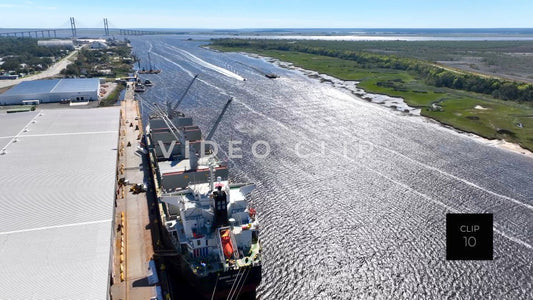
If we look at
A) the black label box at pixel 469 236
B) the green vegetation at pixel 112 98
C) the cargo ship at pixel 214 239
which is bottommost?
the cargo ship at pixel 214 239

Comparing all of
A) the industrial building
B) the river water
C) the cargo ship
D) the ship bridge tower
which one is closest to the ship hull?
the cargo ship

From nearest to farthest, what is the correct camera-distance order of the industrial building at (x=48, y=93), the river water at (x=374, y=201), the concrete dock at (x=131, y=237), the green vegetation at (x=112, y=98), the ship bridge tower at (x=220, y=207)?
the concrete dock at (x=131, y=237)
the ship bridge tower at (x=220, y=207)
the river water at (x=374, y=201)
the industrial building at (x=48, y=93)
the green vegetation at (x=112, y=98)

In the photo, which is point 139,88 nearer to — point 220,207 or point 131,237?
point 131,237

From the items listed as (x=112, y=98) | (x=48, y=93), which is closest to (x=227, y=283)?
(x=112, y=98)

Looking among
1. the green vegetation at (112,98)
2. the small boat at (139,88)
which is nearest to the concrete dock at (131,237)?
the green vegetation at (112,98)

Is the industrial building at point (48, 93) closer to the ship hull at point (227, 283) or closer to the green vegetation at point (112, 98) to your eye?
the green vegetation at point (112, 98)

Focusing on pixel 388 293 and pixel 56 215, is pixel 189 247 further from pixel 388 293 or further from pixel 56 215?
pixel 388 293
